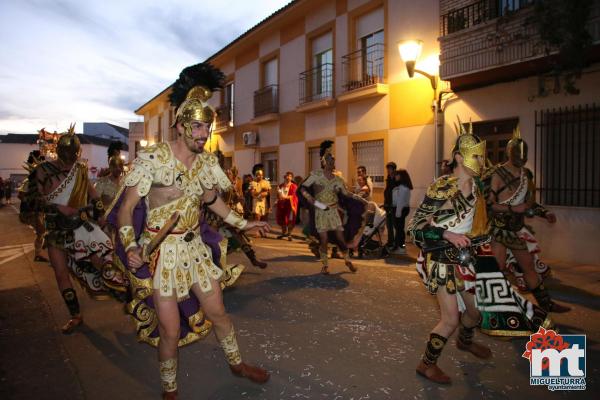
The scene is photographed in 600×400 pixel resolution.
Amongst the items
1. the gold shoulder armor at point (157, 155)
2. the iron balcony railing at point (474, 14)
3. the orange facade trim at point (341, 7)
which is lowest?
the gold shoulder armor at point (157, 155)

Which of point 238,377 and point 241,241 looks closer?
point 238,377

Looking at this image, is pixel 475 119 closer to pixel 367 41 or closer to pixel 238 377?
pixel 367 41

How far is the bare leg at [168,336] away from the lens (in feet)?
10.0

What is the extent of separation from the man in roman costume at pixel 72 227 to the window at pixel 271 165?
566 inches

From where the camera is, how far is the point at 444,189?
3492 millimetres

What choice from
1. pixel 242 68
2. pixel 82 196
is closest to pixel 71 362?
pixel 82 196

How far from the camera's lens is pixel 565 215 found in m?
9.05

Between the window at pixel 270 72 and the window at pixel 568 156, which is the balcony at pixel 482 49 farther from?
the window at pixel 270 72

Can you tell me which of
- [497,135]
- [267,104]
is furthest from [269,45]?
[497,135]

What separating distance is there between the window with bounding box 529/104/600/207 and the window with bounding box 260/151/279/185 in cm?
1164

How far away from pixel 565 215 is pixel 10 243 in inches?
527

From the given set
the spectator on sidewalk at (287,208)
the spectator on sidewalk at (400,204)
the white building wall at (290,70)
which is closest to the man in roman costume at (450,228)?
the spectator on sidewalk at (400,204)

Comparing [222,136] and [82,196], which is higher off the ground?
[222,136]

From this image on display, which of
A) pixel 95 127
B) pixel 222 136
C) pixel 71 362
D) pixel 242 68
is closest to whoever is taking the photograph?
pixel 71 362
